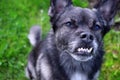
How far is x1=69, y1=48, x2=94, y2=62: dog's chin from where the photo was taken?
4.35m

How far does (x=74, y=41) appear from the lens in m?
4.32

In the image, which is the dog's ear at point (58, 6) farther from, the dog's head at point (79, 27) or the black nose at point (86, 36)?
the black nose at point (86, 36)

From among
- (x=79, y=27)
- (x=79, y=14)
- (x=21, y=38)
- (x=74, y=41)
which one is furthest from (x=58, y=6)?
(x=21, y=38)

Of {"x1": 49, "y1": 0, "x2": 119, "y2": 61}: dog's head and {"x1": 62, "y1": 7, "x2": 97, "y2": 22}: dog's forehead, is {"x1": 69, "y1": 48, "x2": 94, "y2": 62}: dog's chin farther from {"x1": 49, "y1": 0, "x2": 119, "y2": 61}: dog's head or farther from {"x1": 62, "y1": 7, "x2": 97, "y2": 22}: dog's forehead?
{"x1": 62, "y1": 7, "x2": 97, "y2": 22}: dog's forehead

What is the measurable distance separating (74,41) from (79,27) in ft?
0.56

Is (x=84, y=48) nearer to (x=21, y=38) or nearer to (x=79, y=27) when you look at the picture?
(x=79, y=27)

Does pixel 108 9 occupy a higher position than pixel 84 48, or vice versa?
pixel 108 9

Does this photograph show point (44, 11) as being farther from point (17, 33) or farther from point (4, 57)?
point (4, 57)

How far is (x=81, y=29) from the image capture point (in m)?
4.35

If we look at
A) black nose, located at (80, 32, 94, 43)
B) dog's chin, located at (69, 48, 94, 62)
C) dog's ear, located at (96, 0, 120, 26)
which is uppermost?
dog's ear, located at (96, 0, 120, 26)

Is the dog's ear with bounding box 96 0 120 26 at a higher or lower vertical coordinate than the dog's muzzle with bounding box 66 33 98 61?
higher

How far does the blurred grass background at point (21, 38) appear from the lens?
18.7 ft

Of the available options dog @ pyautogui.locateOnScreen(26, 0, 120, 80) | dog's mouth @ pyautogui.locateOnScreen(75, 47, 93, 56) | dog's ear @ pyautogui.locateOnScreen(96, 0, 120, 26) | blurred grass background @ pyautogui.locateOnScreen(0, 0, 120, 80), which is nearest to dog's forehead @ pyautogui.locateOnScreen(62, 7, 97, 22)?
dog @ pyautogui.locateOnScreen(26, 0, 120, 80)

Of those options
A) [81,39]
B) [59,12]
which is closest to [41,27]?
[59,12]
